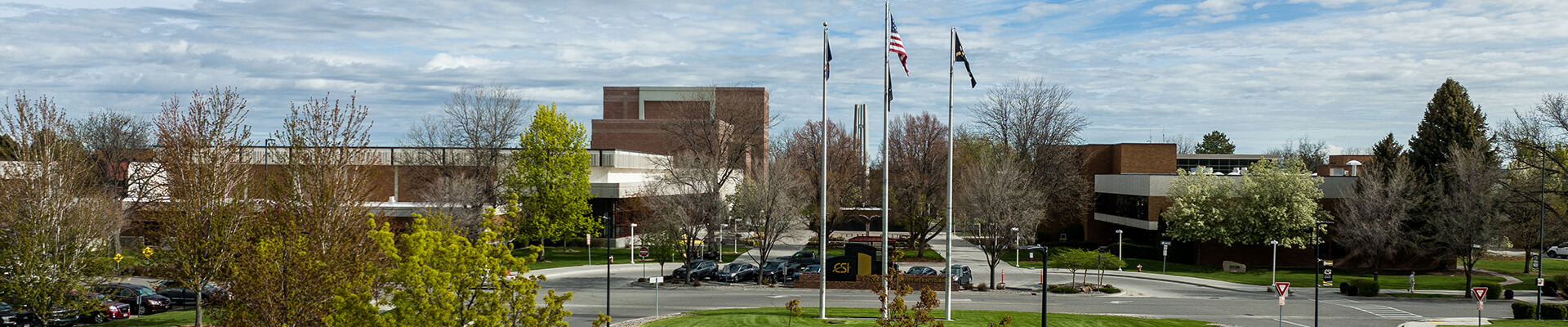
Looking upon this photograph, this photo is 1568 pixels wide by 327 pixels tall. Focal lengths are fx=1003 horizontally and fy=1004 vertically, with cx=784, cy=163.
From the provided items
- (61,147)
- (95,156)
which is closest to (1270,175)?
(61,147)

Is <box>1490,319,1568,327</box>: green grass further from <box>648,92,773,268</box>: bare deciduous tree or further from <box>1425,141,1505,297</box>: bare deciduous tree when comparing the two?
<box>648,92,773,268</box>: bare deciduous tree

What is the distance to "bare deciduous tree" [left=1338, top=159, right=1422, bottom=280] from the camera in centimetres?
4934

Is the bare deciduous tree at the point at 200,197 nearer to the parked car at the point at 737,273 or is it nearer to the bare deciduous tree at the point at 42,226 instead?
the bare deciduous tree at the point at 42,226

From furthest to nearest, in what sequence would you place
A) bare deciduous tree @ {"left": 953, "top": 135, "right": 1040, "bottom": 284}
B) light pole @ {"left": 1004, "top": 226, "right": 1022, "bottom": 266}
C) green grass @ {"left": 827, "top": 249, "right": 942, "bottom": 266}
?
1. green grass @ {"left": 827, "top": 249, "right": 942, "bottom": 266}
2. bare deciduous tree @ {"left": 953, "top": 135, "right": 1040, "bottom": 284}
3. light pole @ {"left": 1004, "top": 226, "right": 1022, "bottom": 266}

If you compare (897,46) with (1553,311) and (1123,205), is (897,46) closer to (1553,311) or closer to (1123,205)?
(1553,311)

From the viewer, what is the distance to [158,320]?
30.9 metres

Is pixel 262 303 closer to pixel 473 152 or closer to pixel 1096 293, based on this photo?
pixel 1096 293

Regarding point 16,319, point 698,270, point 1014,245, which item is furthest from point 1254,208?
point 16,319

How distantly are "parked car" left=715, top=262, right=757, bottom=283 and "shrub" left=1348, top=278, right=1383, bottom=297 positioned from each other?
85.6 ft

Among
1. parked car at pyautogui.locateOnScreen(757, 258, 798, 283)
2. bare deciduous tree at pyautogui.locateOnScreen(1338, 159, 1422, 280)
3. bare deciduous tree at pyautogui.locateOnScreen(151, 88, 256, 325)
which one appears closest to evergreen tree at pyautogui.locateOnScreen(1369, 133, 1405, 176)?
bare deciduous tree at pyautogui.locateOnScreen(1338, 159, 1422, 280)

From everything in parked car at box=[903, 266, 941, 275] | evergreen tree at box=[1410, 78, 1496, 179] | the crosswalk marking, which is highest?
evergreen tree at box=[1410, 78, 1496, 179]

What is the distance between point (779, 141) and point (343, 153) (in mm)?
78244

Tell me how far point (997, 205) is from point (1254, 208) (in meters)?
18.6

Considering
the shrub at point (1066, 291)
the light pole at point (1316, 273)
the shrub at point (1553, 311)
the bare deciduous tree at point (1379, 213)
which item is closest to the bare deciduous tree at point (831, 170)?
the shrub at point (1066, 291)
